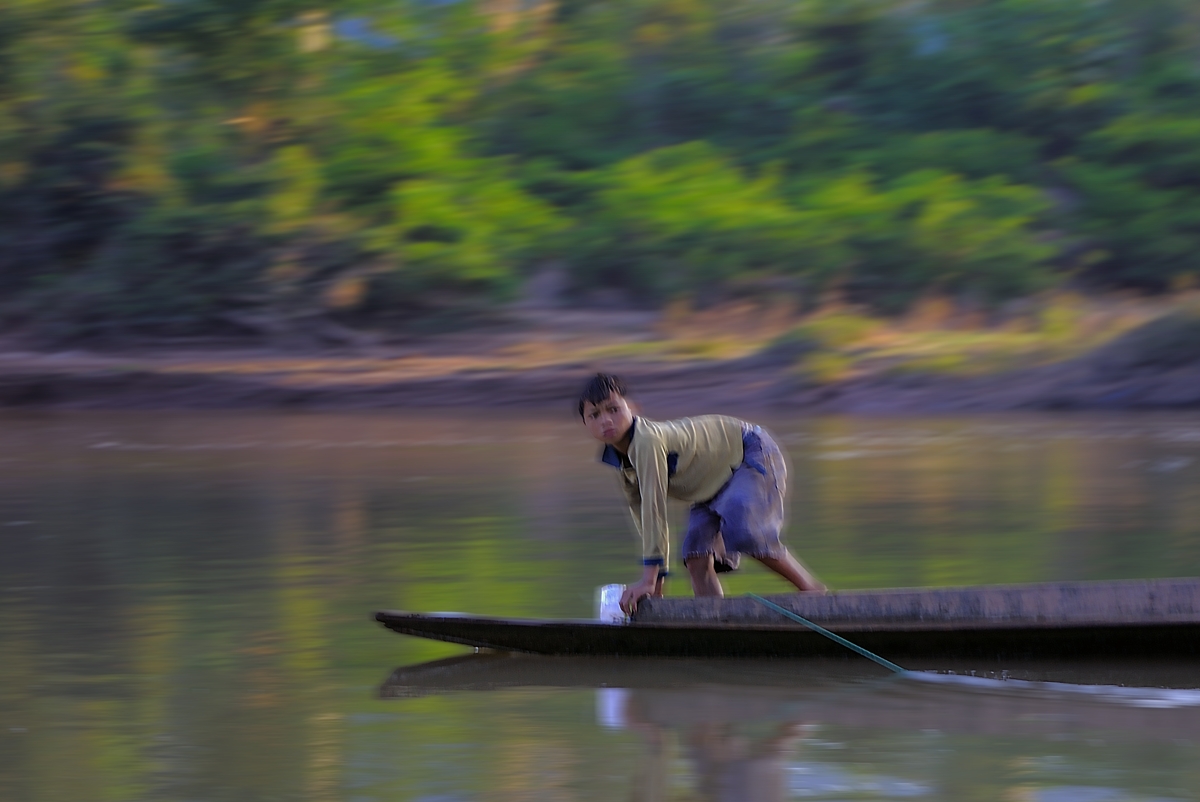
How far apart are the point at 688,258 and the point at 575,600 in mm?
19580

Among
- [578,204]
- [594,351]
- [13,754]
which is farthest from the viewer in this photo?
[578,204]

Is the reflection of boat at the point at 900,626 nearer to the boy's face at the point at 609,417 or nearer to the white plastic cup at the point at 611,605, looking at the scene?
the white plastic cup at the point at 611,605

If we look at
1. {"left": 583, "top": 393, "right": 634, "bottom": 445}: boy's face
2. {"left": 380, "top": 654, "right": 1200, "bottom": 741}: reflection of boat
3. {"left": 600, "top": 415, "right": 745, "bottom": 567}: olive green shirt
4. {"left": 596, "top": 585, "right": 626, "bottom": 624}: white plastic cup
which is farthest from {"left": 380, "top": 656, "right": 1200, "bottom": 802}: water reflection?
{"left": 583, "top": 393, "right": 634, "bottom": 445}: boy's face

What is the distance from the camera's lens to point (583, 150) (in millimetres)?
28531

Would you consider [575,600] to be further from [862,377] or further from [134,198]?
[134,198]

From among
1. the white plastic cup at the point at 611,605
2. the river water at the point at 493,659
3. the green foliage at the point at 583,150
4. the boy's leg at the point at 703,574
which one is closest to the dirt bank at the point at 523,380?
the green foliage at the point at 583,150

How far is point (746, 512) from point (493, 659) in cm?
94

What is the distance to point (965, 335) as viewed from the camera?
2317cm

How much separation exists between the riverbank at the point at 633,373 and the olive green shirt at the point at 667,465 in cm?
1498

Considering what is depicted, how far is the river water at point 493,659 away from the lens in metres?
3.75

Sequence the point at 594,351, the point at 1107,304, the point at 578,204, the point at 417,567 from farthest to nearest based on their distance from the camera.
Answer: the point at 578,204
the point at 1107,304
the point at 594,351
the point at 417,567

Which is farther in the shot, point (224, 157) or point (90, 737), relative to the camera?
point (224, 157)

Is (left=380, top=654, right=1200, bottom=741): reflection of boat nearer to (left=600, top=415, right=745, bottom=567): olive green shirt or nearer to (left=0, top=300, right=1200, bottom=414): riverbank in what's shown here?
(left=600, top=415, right=745, bottom=567): olive green shirt

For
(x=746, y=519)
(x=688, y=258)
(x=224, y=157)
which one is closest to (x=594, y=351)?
(x=688, y=258)
